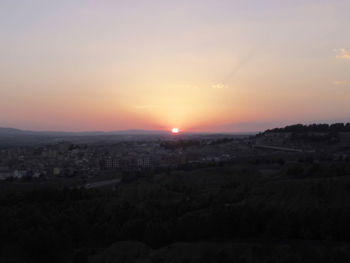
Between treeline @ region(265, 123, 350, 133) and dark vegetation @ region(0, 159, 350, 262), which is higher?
treeline @ region(265, 123, 350, 133)

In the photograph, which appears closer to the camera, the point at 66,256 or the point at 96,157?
the point at 66,256

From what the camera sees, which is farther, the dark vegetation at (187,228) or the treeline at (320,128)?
the treeline at (320,128)

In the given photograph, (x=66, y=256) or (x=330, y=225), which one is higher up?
(x=330, y=225)

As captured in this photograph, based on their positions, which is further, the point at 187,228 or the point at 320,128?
the point at 320,128

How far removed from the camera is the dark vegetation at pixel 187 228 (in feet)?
41.4

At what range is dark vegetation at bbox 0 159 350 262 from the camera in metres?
12.6

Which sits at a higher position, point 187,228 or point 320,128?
Answer: point 320,128

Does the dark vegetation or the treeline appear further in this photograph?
the treeline

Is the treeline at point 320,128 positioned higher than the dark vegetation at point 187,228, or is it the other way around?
the treeline at point 320,128

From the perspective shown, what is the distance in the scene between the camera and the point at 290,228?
1403 cm

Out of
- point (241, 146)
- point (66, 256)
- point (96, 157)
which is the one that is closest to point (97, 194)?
point (66, 256)

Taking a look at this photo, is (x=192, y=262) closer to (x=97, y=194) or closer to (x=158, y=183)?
(x=97, y=194)

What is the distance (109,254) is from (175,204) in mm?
6367

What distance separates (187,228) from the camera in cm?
1466
